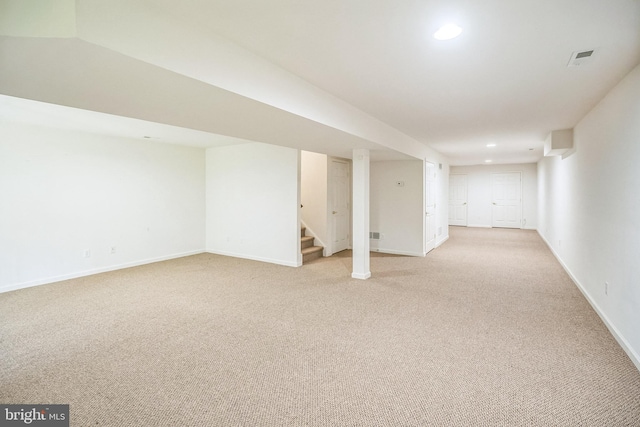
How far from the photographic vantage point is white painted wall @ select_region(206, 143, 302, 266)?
20.1 feet

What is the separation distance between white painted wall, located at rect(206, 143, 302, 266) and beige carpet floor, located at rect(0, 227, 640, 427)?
4.85ft

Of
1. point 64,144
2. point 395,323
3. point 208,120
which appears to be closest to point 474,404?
point 395,323

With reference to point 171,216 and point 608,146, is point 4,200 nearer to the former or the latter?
point 171,216

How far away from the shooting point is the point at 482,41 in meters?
2.14

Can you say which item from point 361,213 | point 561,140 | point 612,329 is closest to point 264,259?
point 361,213

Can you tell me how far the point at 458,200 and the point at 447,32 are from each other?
1160cm

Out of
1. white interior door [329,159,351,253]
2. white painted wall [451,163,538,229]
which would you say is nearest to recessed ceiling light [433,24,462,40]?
white interior door [329,159,351,253]

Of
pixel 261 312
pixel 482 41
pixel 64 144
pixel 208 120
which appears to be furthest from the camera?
pixel 64 144

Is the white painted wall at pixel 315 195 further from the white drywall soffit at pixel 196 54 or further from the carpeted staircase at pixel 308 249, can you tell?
the white drywall soffit at pixel 196 54

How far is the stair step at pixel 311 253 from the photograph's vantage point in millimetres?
6341

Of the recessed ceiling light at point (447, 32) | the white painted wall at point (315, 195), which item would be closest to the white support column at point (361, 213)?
the white painted wall at point (315, 195)

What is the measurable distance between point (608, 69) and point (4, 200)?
742cm

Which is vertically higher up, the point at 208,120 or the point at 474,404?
the point at 208,120

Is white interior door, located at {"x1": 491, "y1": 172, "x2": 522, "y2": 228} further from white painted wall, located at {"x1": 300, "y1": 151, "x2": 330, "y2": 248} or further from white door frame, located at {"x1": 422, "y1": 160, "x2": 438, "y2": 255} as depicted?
white painted wall, located at {"x1": 300, "y1": 151, "x2": 330, "y2": 248}
